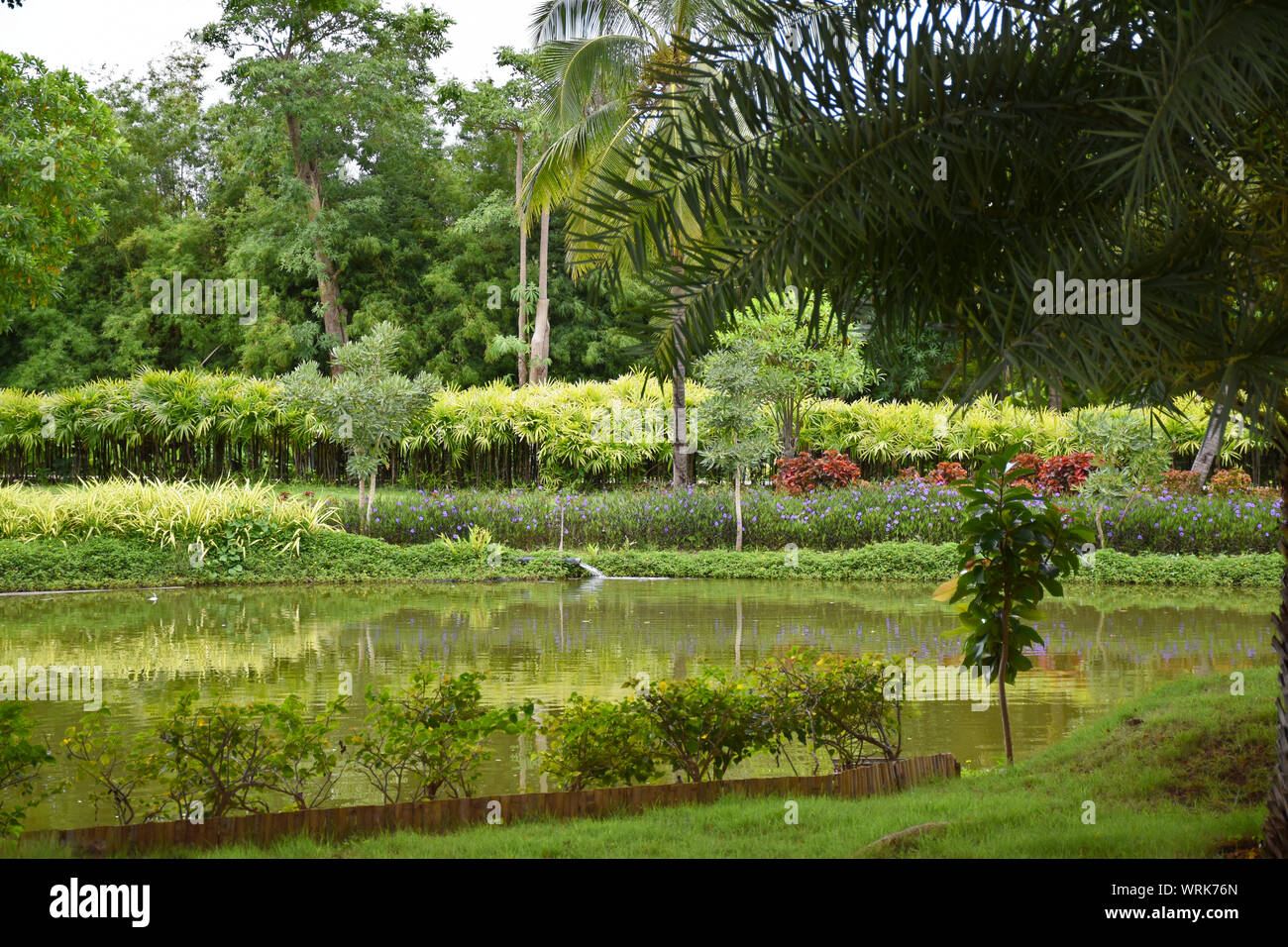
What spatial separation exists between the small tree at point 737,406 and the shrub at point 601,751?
421 inches

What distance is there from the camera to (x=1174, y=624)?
10.7 meters

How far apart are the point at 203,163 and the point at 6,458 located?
56.2 ft

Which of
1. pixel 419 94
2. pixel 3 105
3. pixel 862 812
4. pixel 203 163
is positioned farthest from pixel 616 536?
pixel 203 163

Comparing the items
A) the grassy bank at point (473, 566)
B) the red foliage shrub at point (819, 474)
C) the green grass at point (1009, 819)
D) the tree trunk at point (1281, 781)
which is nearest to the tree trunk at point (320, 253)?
the red foliage shrub at point (819, 474)

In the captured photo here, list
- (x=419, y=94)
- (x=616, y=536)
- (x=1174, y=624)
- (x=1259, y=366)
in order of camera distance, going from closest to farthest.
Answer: (x=1259, y=366) → (x=1174, y=624) → (x=616, y=536) → (x=419, y=94)

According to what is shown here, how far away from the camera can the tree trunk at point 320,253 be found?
90.9 feet

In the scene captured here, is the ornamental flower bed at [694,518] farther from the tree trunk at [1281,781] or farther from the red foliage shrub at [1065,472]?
the tree trunk at [1281,781]

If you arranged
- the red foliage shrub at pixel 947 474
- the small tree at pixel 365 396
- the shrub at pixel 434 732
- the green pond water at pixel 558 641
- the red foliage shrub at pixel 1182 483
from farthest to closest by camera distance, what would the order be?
the red foliage shrub at pixel 947 474
the red foliage shrub at pixel 1182 483
the small tree at pixel 365 396
the green pond water at pixel 558 641
the shrub at pixel 434 732

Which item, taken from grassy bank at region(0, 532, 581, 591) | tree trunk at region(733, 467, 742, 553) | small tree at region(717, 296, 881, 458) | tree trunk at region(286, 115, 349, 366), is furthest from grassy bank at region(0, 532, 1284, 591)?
tree trunk at region(286, 115, 349, 366)

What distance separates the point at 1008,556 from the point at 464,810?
105 inches

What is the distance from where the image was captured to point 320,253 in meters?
28.4

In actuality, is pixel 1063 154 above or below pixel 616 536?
above

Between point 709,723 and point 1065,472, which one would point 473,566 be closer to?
point 709,723
